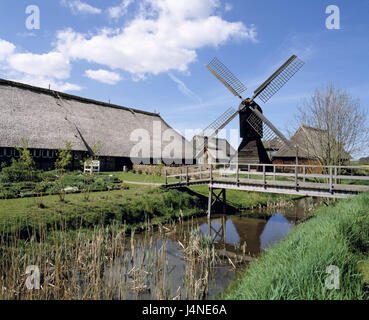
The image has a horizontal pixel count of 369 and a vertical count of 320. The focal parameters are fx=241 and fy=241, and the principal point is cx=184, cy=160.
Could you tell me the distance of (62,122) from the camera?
78.9 ft

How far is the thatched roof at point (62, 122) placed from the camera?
20.5 meters

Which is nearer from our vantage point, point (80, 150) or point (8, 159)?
point (8, 159)

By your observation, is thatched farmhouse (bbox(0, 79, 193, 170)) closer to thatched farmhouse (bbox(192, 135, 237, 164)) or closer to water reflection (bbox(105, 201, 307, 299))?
thatched farmhouse (bbox(192, 135, 237, 164))

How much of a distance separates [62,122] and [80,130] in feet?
6.08

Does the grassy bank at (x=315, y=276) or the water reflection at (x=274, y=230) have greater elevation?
the grassy bank at (x=315, y=276)

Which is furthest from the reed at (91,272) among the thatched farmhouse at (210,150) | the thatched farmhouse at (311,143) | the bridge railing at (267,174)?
Result: the thatched farmhouse at (210,150)

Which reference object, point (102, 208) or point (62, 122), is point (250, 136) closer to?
point (102, 208)

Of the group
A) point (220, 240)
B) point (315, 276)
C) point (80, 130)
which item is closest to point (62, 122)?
point (80, 130)

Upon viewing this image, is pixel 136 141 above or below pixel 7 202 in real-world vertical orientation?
above

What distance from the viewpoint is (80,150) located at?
2305 cm

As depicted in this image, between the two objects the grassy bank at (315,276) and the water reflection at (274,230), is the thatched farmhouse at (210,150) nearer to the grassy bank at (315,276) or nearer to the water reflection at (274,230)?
the water reflection at (274,230)
